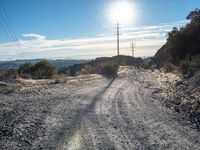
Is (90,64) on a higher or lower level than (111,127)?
lower

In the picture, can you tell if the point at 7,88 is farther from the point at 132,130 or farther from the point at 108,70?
the point at 108,70

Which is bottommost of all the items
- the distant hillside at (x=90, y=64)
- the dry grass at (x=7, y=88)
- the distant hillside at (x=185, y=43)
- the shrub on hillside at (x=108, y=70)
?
the distant hillside at (x=90, y=64)

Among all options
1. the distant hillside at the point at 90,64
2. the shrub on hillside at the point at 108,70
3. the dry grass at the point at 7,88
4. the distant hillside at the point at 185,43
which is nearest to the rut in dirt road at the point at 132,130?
the dry grass at the point at 7,88

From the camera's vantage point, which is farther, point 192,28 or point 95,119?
point 192,28

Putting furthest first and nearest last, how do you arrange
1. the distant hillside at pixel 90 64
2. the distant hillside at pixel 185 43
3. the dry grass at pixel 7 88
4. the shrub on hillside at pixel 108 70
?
the distant hillside at pixel 90 64, the distant hillside at pixel 185 43, the shrub on hillside at pixel 108 70, the dry grass at pixel 7 88

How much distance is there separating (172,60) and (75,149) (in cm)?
5634

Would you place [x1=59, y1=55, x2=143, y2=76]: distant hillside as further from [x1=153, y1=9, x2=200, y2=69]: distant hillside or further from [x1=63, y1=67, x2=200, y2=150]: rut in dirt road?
[x1=63, y1=67, x2=200, y2=150]: rut in dirt road

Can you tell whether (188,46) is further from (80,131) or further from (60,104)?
(80,131)

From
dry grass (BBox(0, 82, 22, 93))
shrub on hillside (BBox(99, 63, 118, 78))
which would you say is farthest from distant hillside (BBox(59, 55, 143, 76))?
dry grass (BBox(0, 82, 22, 93))

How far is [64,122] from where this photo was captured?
12438mm

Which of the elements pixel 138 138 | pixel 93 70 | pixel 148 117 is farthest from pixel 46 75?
pixel 138 138

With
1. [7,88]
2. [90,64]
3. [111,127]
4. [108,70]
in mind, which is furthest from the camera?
[90,64]

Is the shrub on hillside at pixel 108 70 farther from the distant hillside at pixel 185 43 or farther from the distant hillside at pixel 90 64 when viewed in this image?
the distant hillside at pixel 185 43

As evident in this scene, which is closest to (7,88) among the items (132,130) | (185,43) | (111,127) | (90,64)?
(111,127)
